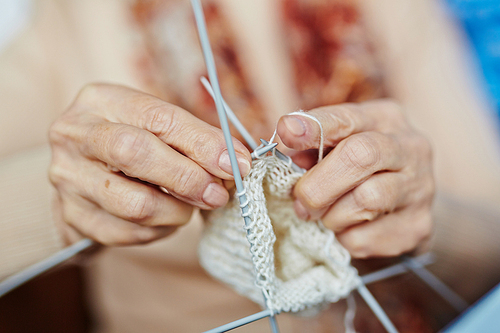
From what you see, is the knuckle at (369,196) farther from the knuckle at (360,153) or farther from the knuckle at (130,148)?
the knuckle at (130,148)

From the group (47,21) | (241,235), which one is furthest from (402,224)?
(47,21)

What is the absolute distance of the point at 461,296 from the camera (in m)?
0.73

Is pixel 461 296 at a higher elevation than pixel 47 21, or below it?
below

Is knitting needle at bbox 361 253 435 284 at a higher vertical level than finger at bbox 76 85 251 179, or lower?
lower

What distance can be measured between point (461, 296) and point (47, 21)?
1.22 m

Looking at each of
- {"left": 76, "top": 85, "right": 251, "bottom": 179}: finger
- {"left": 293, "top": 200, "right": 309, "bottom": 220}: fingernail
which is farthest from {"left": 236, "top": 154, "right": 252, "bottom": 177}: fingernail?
{"left": 293, "top": 200, "right": 309, "bottom": 220}: fingernail

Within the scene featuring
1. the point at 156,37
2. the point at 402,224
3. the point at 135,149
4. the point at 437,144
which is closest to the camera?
the point at 135,149

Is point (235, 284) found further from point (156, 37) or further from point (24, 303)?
point (24, 303)

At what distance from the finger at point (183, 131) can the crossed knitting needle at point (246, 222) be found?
27mm

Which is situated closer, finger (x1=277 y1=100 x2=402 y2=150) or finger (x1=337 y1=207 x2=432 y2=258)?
finger (x1=277 y1=100 x2=402 y2=150)

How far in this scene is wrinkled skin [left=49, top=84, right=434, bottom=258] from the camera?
337mm

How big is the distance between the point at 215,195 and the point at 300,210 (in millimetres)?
125

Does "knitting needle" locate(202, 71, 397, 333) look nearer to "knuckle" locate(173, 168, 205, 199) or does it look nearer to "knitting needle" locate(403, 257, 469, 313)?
"knuckle" locate(173, 168, 205, 199)

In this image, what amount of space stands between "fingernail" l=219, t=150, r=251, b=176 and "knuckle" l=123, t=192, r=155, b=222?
10 cm
